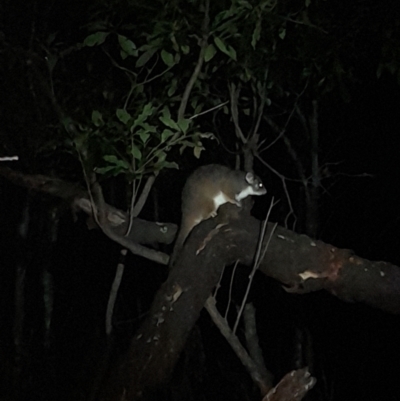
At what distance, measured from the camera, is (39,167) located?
5.44m

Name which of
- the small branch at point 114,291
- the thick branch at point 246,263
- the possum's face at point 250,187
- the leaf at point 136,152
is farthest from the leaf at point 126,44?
the possum's face at point 250,187

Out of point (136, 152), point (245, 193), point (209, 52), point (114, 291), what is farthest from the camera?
point (245, 193)

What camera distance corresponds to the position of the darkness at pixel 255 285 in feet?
Answer: 17.8

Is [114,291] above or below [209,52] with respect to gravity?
below

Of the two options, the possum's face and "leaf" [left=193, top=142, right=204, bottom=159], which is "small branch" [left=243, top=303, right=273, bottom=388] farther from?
"leaf" [left=193, top=142, right=204, bottom=159]

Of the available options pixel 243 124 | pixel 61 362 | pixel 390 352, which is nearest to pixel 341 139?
pixel 243 124

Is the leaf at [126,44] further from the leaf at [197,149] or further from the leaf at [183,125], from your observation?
the leaf at [197,149]

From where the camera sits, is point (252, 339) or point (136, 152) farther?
point (252, 339)

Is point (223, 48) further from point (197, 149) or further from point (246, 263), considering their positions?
point (246, 263)

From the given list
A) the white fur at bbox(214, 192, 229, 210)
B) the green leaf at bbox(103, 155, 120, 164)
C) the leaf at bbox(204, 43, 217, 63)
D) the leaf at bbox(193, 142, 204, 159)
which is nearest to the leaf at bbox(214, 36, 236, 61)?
the leaf at bbox(204, 43, 217, 63)

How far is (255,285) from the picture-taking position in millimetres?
5934

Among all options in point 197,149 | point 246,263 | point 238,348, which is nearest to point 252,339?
point 238,348

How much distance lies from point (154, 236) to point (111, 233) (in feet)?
1.61

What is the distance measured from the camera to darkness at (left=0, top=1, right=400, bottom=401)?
5.42 metres
